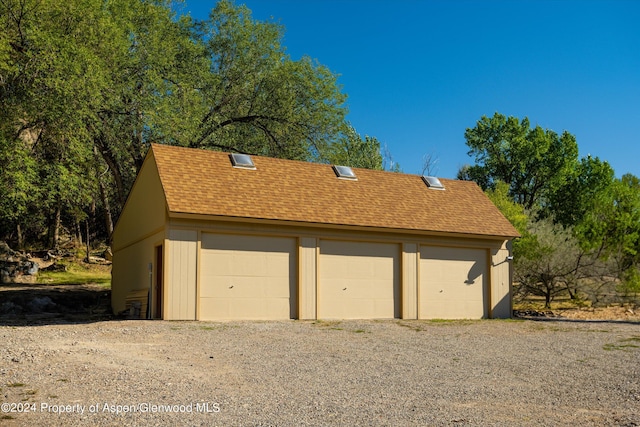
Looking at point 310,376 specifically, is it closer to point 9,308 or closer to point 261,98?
point 9,308

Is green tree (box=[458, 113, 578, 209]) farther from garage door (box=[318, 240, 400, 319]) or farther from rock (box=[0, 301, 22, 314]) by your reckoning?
rock (box=[0, 301, 22, 314])

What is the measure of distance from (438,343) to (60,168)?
1466 cm

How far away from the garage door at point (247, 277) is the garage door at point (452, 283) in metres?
4.52

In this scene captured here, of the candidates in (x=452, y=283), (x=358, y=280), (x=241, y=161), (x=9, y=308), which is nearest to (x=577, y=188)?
(x=452, y=283)

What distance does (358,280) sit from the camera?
61.8 feet

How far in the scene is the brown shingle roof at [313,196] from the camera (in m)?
17.4

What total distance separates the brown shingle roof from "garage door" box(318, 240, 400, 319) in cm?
84

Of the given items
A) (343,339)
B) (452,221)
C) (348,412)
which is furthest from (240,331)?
(452,221)

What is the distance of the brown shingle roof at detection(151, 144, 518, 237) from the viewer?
17.4 metres

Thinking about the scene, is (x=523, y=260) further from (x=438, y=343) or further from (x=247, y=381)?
(x=247, y=381)

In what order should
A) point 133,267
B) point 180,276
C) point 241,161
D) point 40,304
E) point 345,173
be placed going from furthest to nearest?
point 40,304, point 345,173, point 133,267, point 241,161, point 180,276

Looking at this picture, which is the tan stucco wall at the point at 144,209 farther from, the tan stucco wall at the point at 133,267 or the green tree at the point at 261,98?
the green tree at the point at 261,98

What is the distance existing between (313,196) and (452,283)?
5.29 meters

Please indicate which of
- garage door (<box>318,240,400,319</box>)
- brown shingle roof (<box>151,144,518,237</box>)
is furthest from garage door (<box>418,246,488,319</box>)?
garage door (<box>318,240,400,319</box>)
